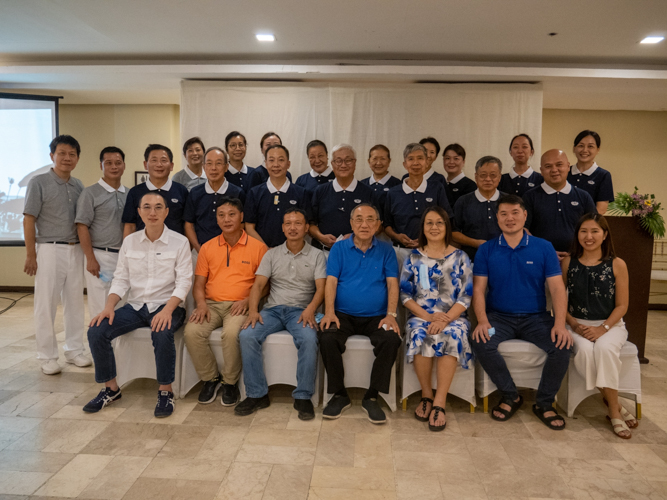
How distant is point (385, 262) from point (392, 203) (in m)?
0.70

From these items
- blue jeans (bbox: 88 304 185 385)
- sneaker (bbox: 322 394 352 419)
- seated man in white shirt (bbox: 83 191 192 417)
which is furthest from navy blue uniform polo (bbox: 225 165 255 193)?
sneaker (bbox: 322 394 352 419)

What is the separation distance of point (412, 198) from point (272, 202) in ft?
3.62

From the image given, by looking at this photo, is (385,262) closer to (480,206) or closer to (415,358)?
(415,358)

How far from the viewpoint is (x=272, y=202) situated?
3689 millimetres

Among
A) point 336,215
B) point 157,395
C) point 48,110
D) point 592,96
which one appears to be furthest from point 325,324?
point 48,110

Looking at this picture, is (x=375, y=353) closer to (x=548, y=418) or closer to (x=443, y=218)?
(x=443, y=218)

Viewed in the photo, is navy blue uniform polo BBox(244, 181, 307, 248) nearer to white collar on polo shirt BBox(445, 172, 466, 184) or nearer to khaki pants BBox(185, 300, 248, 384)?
khaki pants BBox(185, 300, 248, 384)

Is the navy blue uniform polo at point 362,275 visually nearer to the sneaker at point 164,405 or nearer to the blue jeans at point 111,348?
the blue jeans at point 111,348

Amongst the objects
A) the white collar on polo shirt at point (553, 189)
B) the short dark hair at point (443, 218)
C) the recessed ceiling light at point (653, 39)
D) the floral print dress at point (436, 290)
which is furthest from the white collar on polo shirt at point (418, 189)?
the recessed ceiling light at point (653, 39)

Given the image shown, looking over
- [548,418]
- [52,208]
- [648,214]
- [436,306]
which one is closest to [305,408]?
[436,306]

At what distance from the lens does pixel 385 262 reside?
315cm

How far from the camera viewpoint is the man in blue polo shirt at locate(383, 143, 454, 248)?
3.57 m

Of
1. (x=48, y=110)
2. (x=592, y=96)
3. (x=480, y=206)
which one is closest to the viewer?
(x=480, y=206)

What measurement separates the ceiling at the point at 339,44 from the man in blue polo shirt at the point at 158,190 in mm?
1228
